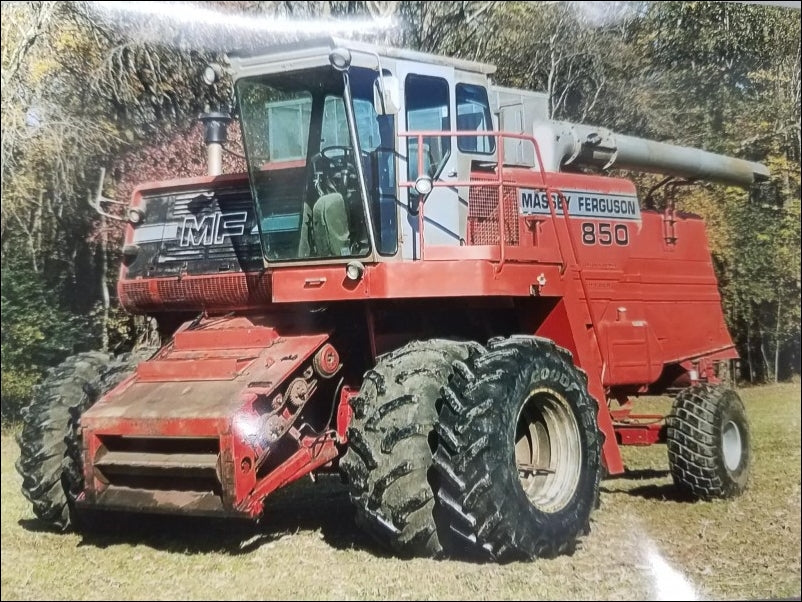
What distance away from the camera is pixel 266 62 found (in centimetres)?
415

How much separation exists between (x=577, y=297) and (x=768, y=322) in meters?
1.19

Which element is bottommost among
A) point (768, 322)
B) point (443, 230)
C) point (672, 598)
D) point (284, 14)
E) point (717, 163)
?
point (672, 598)

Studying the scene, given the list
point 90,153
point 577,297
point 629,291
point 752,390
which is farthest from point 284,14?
point 752,390

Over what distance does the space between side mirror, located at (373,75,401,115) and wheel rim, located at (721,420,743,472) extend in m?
2.69

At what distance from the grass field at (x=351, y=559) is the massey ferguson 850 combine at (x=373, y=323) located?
0.12 m

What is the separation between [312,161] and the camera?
4.30 m

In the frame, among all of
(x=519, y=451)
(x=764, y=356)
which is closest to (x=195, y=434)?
(x=519, y=451)

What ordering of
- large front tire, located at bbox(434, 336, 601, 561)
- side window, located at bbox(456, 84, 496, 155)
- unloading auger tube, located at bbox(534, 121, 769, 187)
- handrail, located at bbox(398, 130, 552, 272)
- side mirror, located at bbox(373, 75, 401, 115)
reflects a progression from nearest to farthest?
1. large front tire, located at bbox(434, 336, 601, 561)
2. side mirror, located at bbox(373, 75, 401, 115)
3. handrail, located at bbox(398, 130, 552, 272)
4. side window, located at bbox(456, 84, 496, 155)
5. unloading auger tube, located at bbox(534, 121, 769, 187)

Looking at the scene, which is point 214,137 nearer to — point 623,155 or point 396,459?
point 396,459

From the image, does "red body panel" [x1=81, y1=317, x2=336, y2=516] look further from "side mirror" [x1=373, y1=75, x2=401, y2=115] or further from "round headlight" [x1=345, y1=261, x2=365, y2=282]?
"side mirror" [x1=373, y1=75, x2=401, y2=115]

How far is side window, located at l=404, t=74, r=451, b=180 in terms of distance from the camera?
4.36m

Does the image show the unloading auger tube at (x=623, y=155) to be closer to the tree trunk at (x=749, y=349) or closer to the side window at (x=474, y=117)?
the side window at (x=474, y=117)

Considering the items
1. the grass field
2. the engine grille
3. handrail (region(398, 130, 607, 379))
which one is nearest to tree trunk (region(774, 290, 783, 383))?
the grass field

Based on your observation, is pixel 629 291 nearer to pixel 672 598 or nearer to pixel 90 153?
pixel 672 598
